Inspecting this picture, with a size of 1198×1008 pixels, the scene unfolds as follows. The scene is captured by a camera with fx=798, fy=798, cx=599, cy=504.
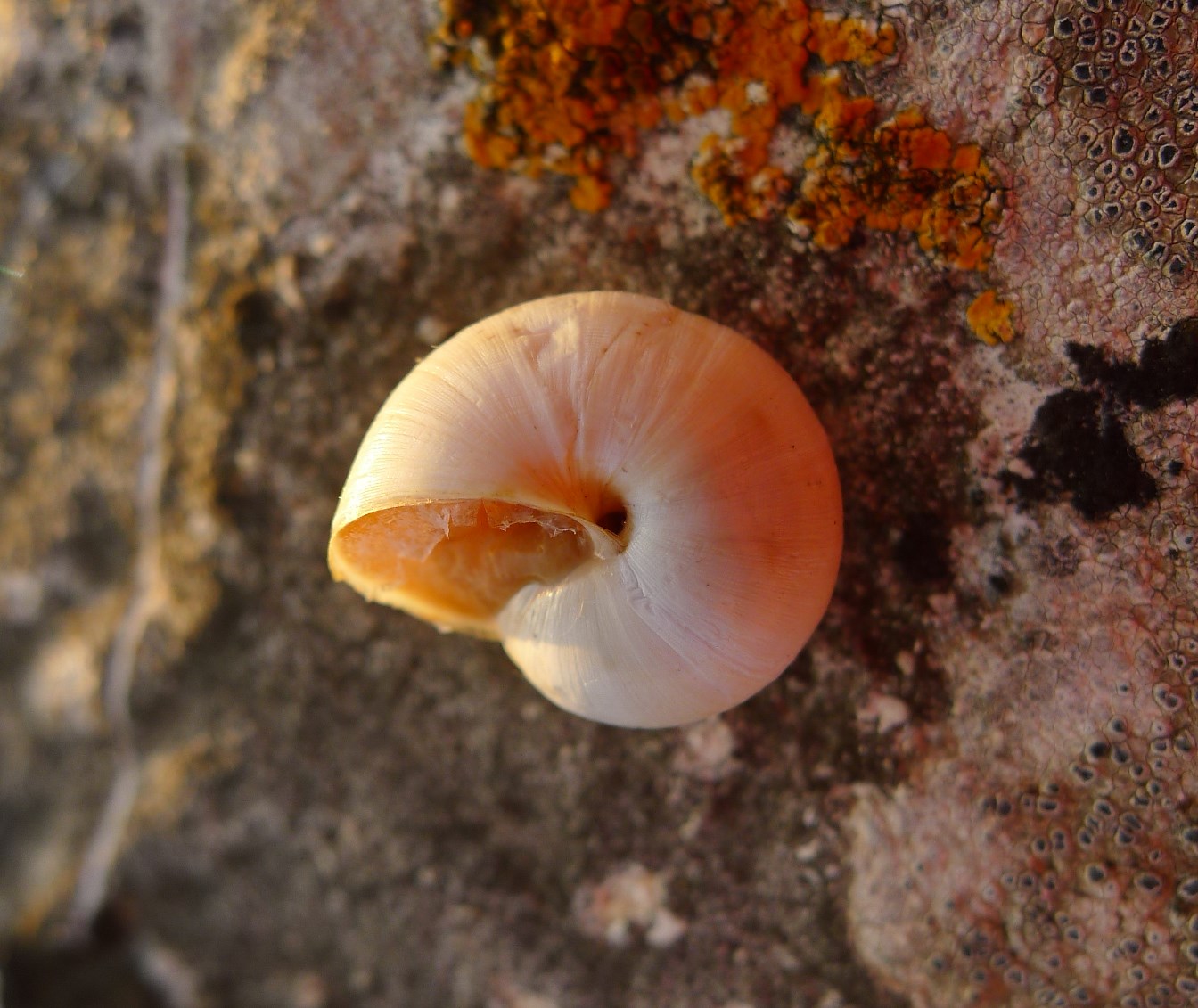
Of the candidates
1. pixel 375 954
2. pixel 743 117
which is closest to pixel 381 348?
pixel 743 117

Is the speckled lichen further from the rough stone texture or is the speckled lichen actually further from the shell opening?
the shell opening

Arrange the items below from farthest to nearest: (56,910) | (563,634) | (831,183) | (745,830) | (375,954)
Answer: (56,910) → (375,954) → (745,830) → (831,183) → (563,634)

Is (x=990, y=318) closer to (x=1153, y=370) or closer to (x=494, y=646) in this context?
(x=1153, y=370)

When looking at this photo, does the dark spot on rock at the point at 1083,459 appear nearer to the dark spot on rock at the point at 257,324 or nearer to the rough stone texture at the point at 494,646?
the rough stone texture at the point at 494,646

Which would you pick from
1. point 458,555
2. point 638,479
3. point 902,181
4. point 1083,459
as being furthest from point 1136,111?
point 458,555

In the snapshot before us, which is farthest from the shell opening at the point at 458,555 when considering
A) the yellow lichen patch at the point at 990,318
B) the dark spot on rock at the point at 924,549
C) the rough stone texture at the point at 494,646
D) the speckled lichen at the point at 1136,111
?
the speckled lichen at the point at 1136,111

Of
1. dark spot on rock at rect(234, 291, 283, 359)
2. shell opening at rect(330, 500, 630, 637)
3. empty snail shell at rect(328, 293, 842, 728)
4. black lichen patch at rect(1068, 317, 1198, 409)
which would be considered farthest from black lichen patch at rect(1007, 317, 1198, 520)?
dark spot on rock at rect(234, 291, 283, 359)

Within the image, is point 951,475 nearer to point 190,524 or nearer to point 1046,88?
point 1046,88
